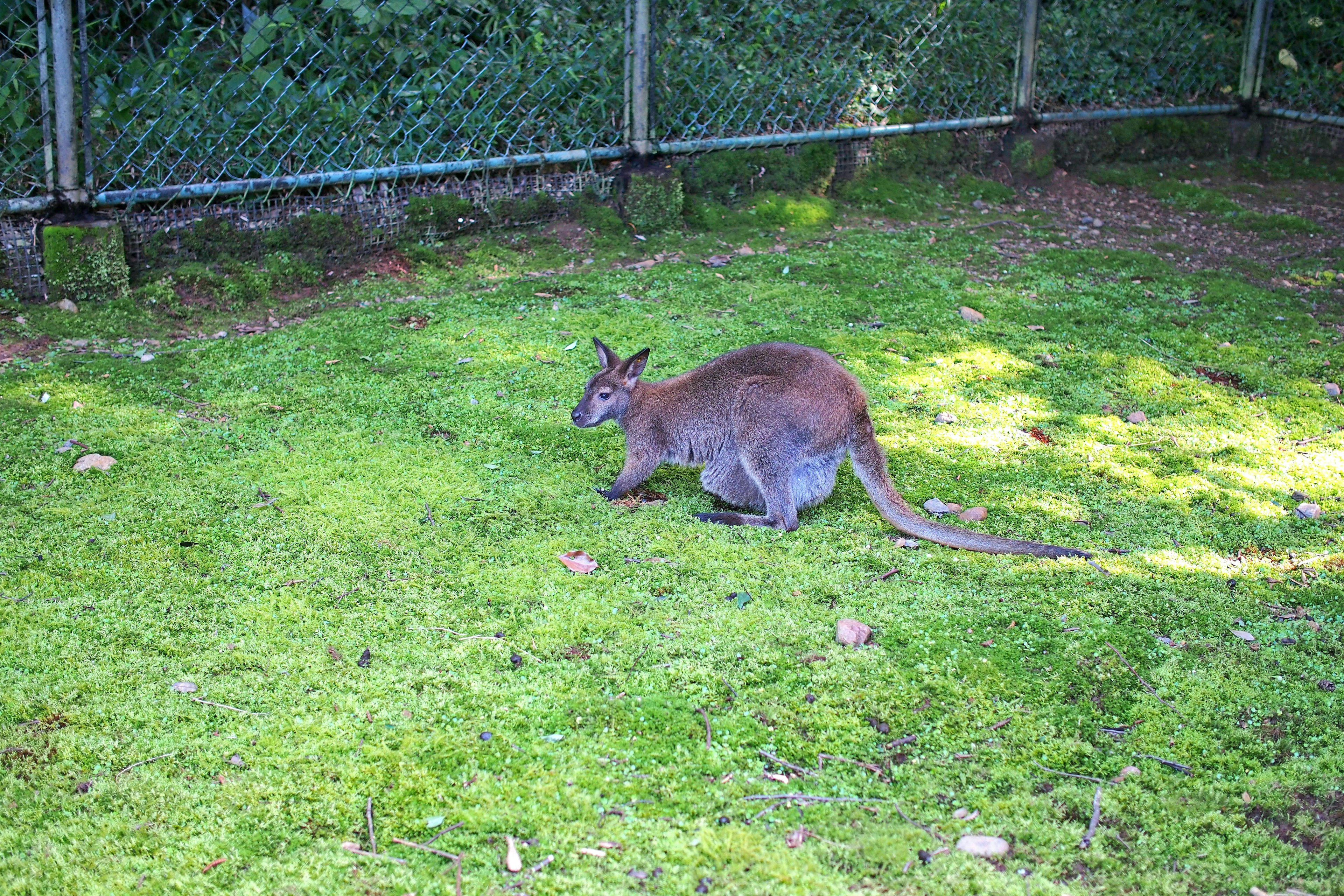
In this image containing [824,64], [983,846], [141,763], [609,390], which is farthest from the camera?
[824,64]

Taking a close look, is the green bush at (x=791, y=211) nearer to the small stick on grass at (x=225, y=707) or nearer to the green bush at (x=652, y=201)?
the green bush at (x=652, y=201)

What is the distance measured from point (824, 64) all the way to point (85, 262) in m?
4.32

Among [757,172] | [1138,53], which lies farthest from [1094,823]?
[1138,53]

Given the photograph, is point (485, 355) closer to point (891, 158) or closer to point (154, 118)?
point (154, 118)

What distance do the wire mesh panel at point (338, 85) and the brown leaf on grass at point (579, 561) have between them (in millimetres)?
3032

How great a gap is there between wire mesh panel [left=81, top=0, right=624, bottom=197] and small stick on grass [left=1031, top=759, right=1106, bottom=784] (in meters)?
4.49

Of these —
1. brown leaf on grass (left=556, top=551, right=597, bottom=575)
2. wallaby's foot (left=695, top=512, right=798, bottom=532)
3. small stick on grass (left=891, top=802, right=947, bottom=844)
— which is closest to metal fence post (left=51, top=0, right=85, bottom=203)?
brown leaf on grass (left=556, top=551, right=597, bottom=575)

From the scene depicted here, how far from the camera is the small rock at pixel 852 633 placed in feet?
10.2

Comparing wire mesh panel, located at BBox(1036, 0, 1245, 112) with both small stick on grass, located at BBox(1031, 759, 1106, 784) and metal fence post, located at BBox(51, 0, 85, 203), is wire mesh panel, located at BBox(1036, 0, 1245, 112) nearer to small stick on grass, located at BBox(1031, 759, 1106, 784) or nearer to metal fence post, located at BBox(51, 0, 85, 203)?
metal fence post, located at BBox(51, 0, 85, 203)

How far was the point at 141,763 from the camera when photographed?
8.43ft

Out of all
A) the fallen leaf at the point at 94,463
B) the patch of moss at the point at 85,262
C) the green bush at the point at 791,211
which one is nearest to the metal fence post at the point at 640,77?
the green bush at the point at 791,211

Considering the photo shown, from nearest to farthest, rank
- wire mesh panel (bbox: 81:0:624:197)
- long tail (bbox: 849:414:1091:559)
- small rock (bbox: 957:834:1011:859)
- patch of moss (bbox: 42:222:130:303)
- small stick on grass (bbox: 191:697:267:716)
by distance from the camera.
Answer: small rock (bbox: 957:834:1011:859), small stick on grass (bbox: 191:697:267:716), long tail (bbox: 849:414:1091:559), patch of moss (bbox: 42:222:130:303), wire mesh panel (bbox: 81:0:624:197)

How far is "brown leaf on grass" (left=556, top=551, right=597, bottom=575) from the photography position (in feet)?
11.4

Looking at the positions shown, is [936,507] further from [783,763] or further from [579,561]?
[783,763]
